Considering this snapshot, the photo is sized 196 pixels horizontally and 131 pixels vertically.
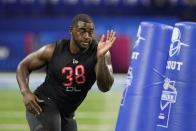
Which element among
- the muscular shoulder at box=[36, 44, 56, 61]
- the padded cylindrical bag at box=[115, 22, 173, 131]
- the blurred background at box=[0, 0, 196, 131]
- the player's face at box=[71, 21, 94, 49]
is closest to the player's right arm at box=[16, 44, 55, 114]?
the muscular shoulder at box=[36, 44, 56, 61]

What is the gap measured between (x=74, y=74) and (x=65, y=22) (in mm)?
13049

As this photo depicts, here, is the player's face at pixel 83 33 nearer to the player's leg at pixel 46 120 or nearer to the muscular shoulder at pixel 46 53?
the muscular shoulder at pixel 46 53

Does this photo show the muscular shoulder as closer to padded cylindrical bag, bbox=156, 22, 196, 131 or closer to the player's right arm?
the player's right arm

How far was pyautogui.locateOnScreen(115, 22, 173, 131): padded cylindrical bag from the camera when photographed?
702cm

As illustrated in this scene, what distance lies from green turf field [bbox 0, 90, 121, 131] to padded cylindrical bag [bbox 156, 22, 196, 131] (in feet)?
14.5

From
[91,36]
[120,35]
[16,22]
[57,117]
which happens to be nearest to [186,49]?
[91,36]

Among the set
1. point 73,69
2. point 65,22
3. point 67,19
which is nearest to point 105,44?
point 73,69

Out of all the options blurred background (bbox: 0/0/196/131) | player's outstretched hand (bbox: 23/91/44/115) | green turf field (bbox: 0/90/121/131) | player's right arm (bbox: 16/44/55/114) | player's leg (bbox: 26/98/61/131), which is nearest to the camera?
player's outstretched hand (bbox: 23/91/44/115)

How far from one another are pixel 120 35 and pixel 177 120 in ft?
41.7

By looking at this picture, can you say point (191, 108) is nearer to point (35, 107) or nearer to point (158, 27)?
point (158, 27)

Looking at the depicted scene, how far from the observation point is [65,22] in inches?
793

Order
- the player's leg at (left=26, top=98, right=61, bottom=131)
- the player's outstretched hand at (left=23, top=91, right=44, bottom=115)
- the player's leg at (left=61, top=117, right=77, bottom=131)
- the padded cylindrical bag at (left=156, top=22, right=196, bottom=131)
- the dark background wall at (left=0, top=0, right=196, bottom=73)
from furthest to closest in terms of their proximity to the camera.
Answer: the dark background wall at (left=0, top=0, right=196, bottom=73) → the player's leg at (left=61, top=117, right=77, bottom=131) → the player's leg at (left=26, top=98, right=61, bottom=131) → the player's outstretched hand at (left=23, top=91, right=44, bottom=115) → the padded cylindrical bag at (left=156, top=22, right=196, bottom=131)

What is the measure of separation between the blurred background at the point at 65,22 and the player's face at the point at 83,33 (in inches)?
335

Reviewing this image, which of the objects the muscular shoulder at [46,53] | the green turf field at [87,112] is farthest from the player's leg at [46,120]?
the green turf field at [87,112]
